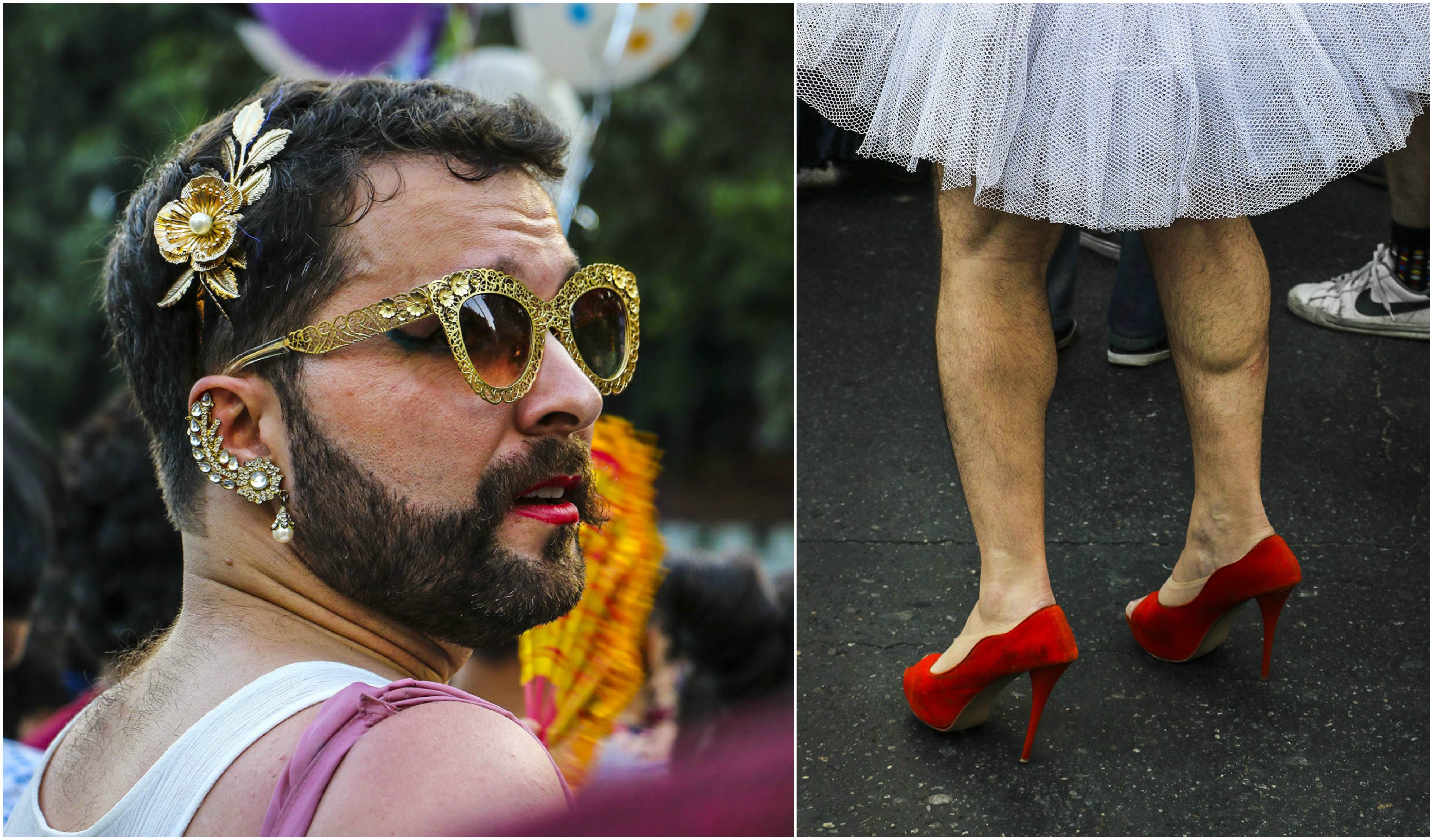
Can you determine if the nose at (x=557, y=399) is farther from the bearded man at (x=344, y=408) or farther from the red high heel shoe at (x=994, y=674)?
the red high heel shoe at (x=994, y=674)

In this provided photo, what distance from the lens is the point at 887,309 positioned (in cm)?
365

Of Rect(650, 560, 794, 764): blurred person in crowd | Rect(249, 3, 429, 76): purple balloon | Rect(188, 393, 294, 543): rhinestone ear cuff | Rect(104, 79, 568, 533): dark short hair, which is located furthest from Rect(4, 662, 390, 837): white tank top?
Rect(249, 3, 429, 76): purple balloon

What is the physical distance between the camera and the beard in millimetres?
1445

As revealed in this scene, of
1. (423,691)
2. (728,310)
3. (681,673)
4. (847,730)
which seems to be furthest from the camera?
(728,310)

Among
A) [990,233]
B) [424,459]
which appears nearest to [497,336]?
[424,459]

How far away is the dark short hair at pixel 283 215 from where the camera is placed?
1487 mm

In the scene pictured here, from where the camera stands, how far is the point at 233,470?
1472 millimetres

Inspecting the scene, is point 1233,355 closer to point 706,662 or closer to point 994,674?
point 994,674

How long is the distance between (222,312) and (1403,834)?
1963mm

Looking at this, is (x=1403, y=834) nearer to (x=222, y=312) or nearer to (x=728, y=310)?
(x=222, y=312)

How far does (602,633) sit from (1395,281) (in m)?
2.40

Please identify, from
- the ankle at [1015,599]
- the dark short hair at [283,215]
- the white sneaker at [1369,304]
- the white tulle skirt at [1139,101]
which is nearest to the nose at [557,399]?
the dark short hair at [283,215]

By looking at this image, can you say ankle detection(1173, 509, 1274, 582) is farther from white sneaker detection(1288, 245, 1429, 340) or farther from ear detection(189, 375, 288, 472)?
ear detection(189, 375, 288, 472)

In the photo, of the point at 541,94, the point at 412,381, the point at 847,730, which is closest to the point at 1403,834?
the point at 847,730
